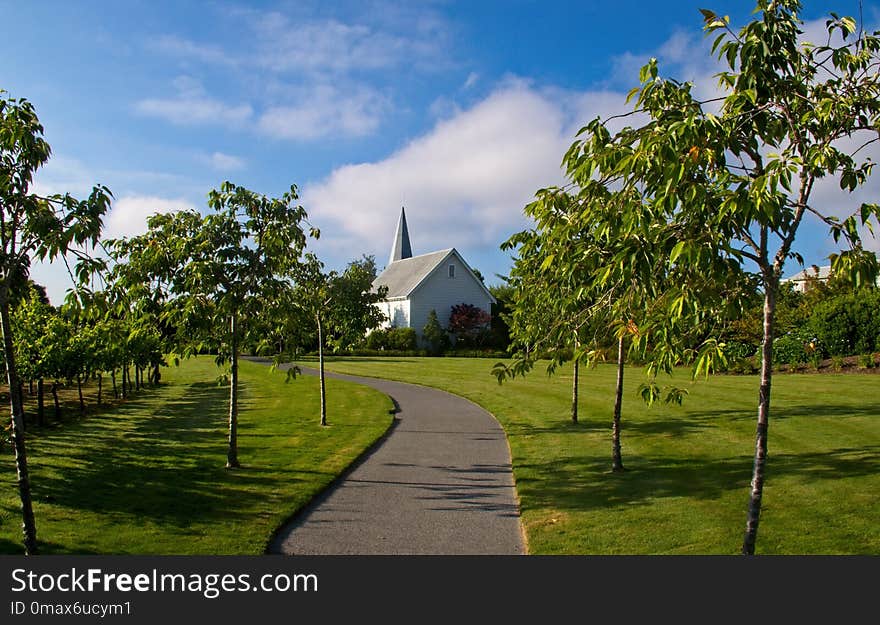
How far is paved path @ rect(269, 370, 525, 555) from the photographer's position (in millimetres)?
7293

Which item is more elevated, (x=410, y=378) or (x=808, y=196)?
(x=808, y=196)

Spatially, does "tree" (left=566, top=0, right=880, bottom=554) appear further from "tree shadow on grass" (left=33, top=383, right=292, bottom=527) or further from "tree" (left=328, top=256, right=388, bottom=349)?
"tree" (left=328, top=256, right=388, bottom=349)

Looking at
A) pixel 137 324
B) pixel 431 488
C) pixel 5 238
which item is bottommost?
pixel 431 488

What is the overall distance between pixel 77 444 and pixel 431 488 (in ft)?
26.8

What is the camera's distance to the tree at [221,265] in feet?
33.0

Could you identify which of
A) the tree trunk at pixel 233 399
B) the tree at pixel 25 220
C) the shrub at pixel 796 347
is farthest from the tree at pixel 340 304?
the shrub at pixel 796 347

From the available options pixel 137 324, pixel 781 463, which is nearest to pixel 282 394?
pixel 137 324

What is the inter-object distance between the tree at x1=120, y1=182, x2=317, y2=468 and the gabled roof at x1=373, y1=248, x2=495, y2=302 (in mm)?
38014

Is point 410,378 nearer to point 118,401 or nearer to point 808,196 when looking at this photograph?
point 118,401

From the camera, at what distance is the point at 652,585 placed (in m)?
5.52

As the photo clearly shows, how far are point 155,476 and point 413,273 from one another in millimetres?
44595

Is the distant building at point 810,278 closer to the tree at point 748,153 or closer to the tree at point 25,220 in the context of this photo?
the tree at point 748,153

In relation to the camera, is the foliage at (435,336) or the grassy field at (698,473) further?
the foliage at (435,336)

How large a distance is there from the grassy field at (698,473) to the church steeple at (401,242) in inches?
2145
